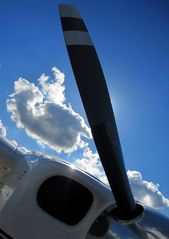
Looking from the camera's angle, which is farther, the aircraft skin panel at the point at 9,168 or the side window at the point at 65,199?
the aircraft skin panel at the point at 9,168

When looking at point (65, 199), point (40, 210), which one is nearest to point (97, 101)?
point (65, 199)

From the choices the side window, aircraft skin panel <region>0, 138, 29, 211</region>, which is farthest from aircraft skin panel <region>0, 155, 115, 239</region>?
aircraft skin panel <region>0, 138, 29, 211</region>

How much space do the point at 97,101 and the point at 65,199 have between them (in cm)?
206

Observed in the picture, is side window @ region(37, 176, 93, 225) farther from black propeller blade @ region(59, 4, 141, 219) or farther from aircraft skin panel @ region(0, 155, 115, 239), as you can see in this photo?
black propeller blade @ region(59, 4, 141, 219)

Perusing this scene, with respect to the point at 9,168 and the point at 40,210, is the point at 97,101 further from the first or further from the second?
the point at 9,168

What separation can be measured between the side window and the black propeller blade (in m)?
0.69

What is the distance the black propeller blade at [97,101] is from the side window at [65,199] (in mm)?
689

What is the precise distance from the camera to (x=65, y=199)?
6426 mm

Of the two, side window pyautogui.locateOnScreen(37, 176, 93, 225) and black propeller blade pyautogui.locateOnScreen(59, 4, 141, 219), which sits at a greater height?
black propeller blade pyautogui.locateOnScreen(59, 4, 141, 219)

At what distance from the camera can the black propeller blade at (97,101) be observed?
539cm

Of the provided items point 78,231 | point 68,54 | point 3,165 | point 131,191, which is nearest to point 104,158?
point 131,191

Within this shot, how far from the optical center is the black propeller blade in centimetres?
539

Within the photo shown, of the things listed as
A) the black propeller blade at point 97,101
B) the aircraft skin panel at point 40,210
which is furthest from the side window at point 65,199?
the black propeller blade at point 97,101

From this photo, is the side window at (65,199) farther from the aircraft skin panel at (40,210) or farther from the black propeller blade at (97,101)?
the black propeller blade at (97,101)
